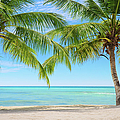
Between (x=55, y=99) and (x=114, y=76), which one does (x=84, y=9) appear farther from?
(x=55, y=99)

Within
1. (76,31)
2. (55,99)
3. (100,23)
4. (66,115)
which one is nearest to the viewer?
(66,115)

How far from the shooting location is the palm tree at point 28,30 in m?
6.53

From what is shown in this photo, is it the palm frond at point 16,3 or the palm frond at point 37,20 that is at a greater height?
the palm frond at point 16,3

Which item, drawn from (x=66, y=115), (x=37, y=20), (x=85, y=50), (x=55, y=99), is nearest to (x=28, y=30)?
(x=37, y=20)

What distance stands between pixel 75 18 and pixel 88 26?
8.24 ft

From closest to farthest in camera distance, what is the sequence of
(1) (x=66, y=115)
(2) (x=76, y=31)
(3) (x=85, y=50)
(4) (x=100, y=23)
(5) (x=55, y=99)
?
(1) (x=66, y=115)
(2) (x=76, y=31)
(4) (x=100, y=23)
(3) (x=85, y=50)
(5) (x=55, y=99)

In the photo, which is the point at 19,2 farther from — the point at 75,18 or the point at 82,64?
the point at 82,64

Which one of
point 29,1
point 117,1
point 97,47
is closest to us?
point 29,1

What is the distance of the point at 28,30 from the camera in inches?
261

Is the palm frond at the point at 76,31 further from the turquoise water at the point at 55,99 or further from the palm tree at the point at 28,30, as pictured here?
the turquoise water at the point at 55,99

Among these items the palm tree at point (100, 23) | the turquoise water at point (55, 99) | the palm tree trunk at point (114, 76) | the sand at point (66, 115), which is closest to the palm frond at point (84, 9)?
the palm tree at point (100, 23)

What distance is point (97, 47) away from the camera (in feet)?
32.3

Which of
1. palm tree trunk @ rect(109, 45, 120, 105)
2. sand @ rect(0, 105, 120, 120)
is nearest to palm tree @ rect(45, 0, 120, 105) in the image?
palm tree trunk @ rect(109, 45, 120, 105)

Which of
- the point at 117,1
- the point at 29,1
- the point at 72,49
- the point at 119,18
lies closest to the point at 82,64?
the point at 72,49
